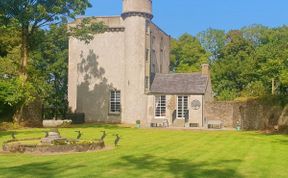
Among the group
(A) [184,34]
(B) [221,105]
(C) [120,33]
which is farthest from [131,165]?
(A) [184,34]

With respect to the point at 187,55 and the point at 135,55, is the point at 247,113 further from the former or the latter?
the point at 187,55

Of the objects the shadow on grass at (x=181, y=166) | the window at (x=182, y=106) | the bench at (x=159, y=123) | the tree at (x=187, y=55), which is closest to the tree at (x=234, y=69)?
the tree at (x=187, y=55)

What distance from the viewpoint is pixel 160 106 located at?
44406mm

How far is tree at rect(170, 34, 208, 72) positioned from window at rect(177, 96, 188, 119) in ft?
65.0

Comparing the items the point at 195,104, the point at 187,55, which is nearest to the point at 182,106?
the point at 195,104

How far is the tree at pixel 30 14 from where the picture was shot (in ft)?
111

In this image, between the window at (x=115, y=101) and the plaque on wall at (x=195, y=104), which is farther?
the window at (x=115, y=101)

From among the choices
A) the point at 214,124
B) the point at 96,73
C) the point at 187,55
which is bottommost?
the point at 214,124

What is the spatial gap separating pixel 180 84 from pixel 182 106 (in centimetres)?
229

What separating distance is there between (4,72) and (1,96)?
499 cm

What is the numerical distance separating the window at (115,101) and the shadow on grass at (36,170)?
3171 cm

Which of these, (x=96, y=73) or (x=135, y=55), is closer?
(x=135, y=55)

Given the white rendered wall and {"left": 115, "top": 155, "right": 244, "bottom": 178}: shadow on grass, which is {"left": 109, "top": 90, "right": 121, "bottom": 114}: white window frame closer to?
the white rendered wall

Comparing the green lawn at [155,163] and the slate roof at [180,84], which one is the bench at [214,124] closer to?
the slate roof at [180,84]
